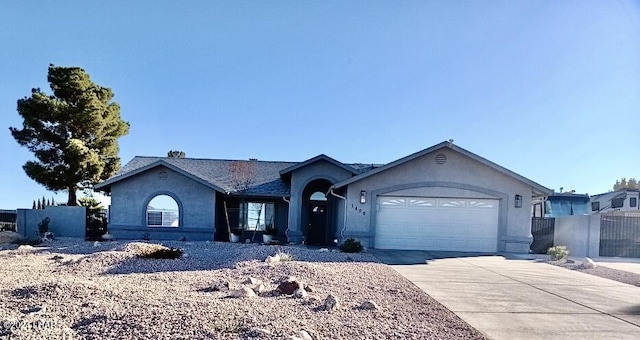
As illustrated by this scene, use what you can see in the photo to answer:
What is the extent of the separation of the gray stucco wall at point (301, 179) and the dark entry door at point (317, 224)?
1.08 meters

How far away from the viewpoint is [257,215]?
20.8 m

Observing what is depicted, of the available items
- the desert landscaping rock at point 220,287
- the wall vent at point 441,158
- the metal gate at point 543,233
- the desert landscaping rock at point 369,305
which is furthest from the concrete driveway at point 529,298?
the metal gate at point 543,233

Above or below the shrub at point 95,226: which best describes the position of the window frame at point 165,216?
above

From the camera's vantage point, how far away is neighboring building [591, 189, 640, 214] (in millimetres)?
23672

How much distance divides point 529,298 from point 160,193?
1600 cm

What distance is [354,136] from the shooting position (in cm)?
Result: 2180

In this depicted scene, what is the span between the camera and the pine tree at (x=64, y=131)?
78.4ft

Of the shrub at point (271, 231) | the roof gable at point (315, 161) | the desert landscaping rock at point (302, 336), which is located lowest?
the shrub at point (271, 231)

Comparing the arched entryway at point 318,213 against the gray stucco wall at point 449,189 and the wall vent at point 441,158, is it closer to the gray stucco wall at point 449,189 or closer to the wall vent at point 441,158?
the gray stucco wall at point 449,189

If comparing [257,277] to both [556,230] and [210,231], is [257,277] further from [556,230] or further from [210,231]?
[556,230]

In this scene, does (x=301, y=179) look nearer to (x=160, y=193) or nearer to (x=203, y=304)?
(x=160, y=193)

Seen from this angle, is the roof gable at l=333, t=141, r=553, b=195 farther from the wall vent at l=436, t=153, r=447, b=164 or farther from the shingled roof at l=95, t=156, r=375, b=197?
the shingled roof at l=95, t=156, r=375, b=197

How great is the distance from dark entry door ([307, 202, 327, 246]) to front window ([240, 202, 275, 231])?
1861mm

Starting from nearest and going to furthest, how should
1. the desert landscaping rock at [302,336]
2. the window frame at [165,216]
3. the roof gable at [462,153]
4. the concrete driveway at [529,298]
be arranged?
the desert landscaping rock at [302,336]
the concrete driveway at [529,298]
the roof gable at [462,153]
the window frame at [165,216]
